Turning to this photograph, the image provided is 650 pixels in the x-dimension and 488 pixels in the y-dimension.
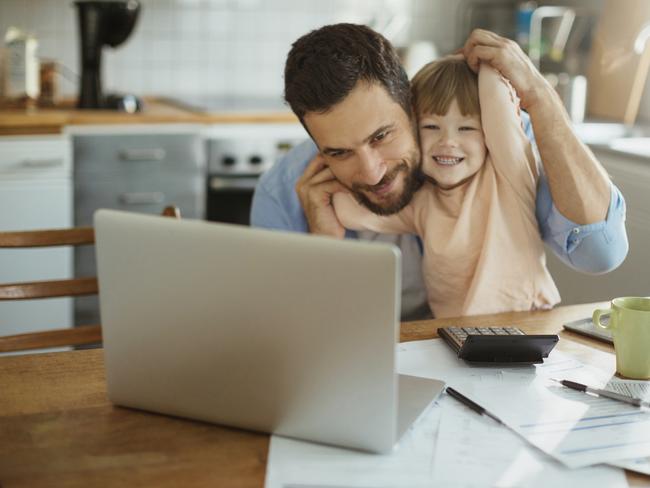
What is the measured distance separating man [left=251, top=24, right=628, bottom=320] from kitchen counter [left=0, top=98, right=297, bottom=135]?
1574 millimetres

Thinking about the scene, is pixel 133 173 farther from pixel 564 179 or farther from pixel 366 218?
pixel 564 179

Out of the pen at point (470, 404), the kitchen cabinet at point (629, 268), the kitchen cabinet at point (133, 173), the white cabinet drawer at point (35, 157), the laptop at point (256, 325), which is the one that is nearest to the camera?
the laptop at point (256, 325)

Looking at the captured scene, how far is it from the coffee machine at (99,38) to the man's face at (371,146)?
5.70 ft

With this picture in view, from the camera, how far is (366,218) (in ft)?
6.14

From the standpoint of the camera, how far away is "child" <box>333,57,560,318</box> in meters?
1.74

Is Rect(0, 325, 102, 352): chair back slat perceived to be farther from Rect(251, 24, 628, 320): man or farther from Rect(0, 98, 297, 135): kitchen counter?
Rect(0, 98, 297, 135): kitchen counter

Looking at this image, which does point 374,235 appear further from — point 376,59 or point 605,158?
point 605,158

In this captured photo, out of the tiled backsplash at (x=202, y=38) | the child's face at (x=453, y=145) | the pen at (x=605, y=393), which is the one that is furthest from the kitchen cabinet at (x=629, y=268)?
the tiled backsplash at (x=202, y=38)

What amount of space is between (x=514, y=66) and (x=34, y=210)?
1.93 meters

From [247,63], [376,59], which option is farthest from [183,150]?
[376,59]

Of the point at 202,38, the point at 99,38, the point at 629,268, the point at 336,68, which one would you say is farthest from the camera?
the point at 202,38

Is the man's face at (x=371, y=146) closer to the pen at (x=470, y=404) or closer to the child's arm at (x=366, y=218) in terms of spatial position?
the child's arm at (x=366, y=218)

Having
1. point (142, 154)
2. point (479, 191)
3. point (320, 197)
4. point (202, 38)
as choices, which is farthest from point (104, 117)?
point (479, 191)

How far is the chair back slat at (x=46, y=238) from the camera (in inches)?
71.3
